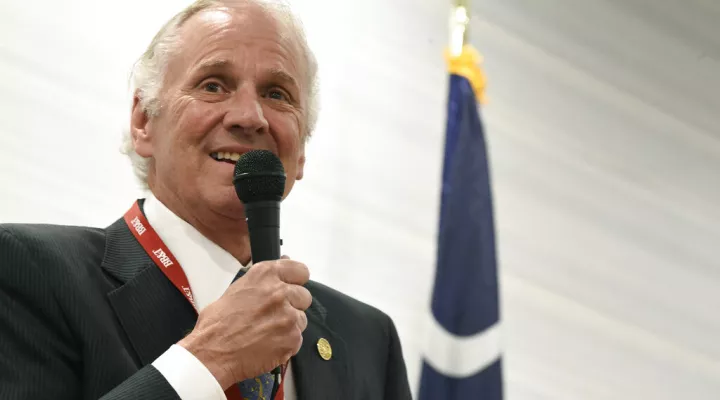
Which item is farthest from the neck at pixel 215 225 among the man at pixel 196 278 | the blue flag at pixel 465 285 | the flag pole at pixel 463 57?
the flag pole at pixel 463 57

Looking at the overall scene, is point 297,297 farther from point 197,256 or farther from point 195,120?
point 195,120

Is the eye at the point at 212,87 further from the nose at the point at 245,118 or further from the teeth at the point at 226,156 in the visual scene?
the teeth at the point at 226,156

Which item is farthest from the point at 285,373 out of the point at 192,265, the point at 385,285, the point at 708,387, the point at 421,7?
the point at 708,387

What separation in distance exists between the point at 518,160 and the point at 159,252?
1790 mm

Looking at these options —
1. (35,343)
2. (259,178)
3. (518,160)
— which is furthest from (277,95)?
(518,160)

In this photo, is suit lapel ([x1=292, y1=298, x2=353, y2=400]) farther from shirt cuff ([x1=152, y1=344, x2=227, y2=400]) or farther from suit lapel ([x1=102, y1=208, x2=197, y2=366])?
shirt cuff ([x1=152, y1=344, x2=227, y2=400])

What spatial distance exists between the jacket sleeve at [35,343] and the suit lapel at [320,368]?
0.48m

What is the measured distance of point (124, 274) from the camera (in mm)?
1820

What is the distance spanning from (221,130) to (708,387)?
2.33 metres

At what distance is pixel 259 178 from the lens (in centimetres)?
162

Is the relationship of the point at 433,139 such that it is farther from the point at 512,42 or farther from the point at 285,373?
the point at 285,373

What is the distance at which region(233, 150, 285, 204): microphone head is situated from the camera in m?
1.60

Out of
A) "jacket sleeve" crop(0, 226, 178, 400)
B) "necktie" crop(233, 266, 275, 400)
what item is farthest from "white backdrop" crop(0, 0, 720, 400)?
"necktie" crop(233, 266, 275, 400)

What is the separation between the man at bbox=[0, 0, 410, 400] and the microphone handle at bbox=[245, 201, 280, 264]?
0.05 metres
